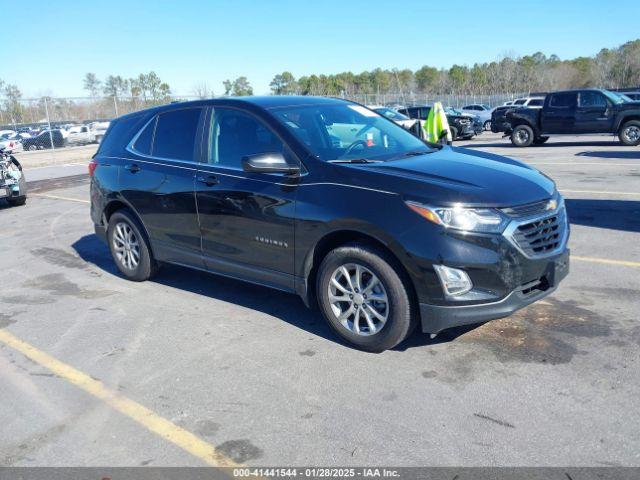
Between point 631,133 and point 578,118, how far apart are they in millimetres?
1649

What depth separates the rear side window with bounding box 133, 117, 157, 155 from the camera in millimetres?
5801

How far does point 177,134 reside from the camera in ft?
17.9

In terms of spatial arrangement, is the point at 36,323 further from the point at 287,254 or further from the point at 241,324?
the point at 287,254

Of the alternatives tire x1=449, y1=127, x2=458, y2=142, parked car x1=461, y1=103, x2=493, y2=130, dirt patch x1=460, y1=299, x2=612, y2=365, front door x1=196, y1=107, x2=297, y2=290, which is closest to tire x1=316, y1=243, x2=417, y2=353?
front door x1=196, y1=107, x2=297, y2=290

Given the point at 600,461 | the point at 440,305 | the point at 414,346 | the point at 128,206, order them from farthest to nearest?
the point at 128,206, the point at 414,346, the point at 440,305, the point at 600,461

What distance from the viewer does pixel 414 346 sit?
424 cm

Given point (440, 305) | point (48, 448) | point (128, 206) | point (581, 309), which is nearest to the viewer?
point (48, 448)

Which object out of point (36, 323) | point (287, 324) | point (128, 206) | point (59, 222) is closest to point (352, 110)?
point (287, 324)

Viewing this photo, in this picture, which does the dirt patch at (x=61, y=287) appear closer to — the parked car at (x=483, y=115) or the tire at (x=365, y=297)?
the tire at (x=365, y=297)

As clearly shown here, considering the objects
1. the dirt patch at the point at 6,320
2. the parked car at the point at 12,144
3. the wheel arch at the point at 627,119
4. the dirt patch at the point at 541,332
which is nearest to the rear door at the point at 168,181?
the dirt patch at the point at 6,320

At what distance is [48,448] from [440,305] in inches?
98.1

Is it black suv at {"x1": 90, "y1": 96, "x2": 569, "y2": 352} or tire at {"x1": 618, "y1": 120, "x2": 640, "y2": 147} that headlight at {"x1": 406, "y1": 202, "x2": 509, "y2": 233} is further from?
tire at {"x1": 618, "y1": 120, "x2": 640, "y2": 147}

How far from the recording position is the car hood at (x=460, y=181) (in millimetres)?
3730

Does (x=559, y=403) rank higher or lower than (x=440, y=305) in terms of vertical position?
lower
